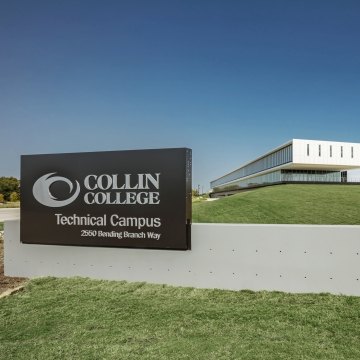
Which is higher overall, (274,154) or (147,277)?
(274,154)

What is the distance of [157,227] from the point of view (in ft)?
20.9

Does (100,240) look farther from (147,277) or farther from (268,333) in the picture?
(268,333)

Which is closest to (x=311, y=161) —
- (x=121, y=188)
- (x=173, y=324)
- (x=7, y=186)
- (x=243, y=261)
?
(x=7, y=186)

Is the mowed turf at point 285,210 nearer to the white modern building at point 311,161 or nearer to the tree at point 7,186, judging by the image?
the white modern building at point 311,161

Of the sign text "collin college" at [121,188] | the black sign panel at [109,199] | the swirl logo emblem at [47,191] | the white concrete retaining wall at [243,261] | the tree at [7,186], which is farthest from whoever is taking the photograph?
the tree at [7,186]

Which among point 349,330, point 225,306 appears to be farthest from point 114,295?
point 349,330

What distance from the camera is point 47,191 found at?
7070mm

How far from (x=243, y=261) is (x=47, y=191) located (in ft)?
14.0

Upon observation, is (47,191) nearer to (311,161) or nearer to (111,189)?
(111,189)

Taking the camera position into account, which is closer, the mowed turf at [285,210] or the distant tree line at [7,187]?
the mowed turf at [285,210]

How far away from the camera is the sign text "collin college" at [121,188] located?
21.2ft

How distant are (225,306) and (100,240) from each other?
2.85 m

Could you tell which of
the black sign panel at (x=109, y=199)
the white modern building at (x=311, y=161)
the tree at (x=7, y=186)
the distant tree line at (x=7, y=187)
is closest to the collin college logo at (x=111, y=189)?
the black sign panel at (x=109, y=199)

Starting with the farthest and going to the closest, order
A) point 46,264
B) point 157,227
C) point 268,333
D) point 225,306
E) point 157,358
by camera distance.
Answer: point 46,264 → point 157,227 → point 225,306 → point 268,333 → point 157,358
